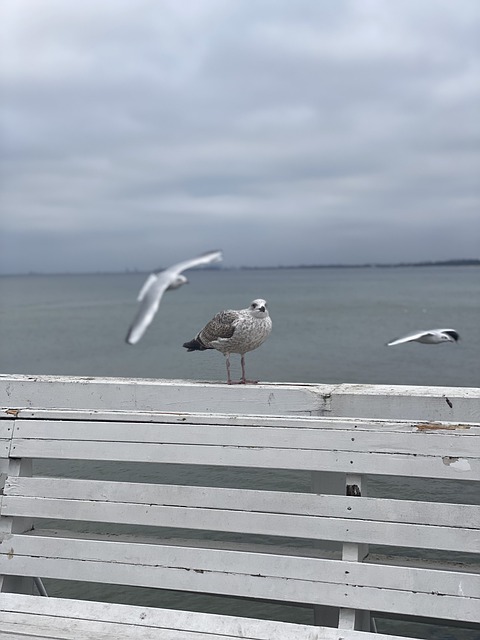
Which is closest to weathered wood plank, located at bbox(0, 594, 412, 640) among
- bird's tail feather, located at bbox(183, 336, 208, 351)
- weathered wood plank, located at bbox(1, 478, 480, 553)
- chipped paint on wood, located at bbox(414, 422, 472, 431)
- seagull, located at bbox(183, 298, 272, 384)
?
weathered wood plank, located at bbox(1, 478, 480, 553)

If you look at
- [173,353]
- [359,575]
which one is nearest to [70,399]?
[359,575]

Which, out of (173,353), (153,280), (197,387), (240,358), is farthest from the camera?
(173,353)

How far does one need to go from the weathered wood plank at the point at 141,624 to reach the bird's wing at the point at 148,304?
1200 millimetres

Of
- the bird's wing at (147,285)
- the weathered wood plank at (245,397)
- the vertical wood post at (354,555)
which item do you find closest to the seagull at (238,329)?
the weathered wood plank at (245,397)

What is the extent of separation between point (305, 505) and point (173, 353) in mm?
30319

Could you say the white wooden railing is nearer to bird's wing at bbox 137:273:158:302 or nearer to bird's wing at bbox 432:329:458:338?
bird's wing at bbox 137:273:158:302

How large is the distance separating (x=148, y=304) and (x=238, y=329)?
74 cm

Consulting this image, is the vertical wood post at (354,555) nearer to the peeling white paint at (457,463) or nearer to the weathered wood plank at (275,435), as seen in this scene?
the weathered wood plank at (275,435)

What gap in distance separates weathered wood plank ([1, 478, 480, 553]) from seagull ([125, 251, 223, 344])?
123 cm

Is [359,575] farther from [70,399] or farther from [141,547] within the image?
[70,399]

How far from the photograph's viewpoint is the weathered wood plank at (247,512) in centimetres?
224

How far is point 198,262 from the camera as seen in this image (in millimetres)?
4039

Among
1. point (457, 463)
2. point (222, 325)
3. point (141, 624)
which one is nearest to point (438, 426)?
point (457, 463)

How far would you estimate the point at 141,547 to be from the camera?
8.20 ft
